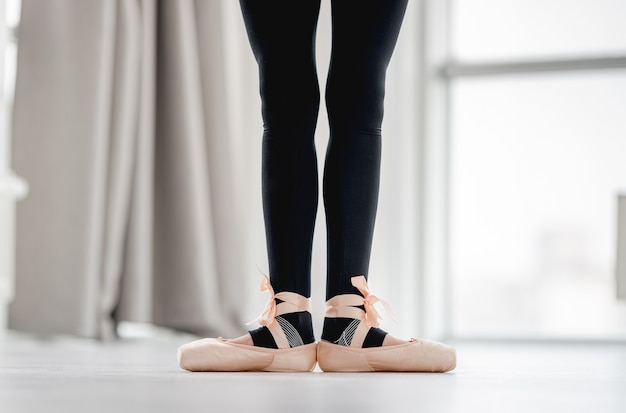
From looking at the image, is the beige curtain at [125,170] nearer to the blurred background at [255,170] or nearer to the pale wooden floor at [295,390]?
the blurred background at [255,170]

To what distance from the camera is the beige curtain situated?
2516 mm

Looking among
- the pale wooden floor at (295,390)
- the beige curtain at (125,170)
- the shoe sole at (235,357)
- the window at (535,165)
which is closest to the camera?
the pale wooden floor at (295,390)

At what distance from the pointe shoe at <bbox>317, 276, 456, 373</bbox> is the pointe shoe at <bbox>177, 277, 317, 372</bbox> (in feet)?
0.18

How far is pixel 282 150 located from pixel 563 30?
2319 mm

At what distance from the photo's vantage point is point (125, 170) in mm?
2615

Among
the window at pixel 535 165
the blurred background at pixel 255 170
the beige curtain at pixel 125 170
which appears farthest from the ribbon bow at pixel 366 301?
the window at pixel 535 165

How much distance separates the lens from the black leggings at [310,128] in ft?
4.33

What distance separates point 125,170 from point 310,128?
142 cm

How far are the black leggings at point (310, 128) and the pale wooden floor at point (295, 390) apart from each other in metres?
0.21

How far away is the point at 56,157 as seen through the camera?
2566 millimetres

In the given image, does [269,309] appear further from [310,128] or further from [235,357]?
[310,128]

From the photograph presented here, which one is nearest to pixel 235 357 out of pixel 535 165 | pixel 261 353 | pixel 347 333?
pixel 261 353

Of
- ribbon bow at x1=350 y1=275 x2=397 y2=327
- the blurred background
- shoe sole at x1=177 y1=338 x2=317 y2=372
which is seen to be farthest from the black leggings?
the blurred background

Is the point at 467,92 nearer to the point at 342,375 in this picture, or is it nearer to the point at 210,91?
the point at 210,91
